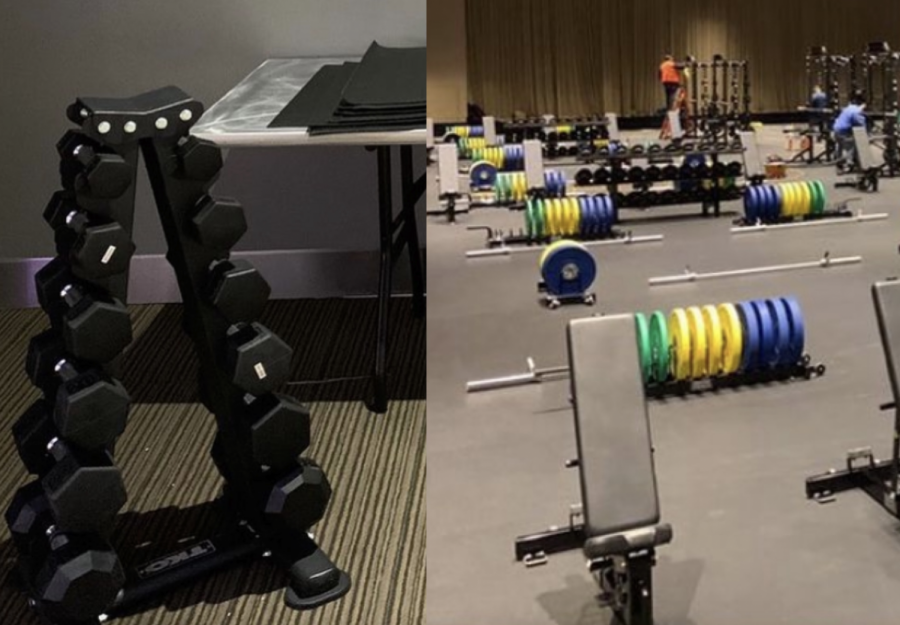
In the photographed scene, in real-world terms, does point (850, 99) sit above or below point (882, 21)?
below

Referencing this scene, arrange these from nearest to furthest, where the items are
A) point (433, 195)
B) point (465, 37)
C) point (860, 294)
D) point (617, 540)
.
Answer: point (617, 540)
point (860, 294)
point (465, 37)
point (433, 195)

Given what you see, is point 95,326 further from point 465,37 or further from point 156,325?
point 465,37

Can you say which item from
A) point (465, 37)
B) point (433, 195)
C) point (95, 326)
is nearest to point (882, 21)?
point (465, 37)

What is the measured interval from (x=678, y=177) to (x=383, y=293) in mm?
2350

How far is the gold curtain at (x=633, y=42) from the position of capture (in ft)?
11.8

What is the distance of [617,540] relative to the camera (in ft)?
4.48

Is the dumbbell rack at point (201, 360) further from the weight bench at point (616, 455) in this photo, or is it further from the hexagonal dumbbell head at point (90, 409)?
the weight bench at point (616, 455)

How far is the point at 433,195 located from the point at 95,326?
2.99 meters

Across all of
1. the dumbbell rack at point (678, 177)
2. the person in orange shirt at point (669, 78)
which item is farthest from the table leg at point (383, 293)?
the dumbbell rack at point (678, 177)

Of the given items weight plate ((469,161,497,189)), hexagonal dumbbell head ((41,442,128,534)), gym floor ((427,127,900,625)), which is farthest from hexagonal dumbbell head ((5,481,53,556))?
weight plate ((469,161,497,189))

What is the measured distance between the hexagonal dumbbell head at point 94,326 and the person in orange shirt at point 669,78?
298cm

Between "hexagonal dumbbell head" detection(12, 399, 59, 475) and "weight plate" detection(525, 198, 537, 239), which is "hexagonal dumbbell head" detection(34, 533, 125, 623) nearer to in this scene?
"hexagonal dumbbell head" detection(12, 399, 59, 475)

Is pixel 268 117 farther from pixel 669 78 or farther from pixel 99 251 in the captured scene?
pixel 669 78

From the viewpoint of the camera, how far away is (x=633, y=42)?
3.93m
